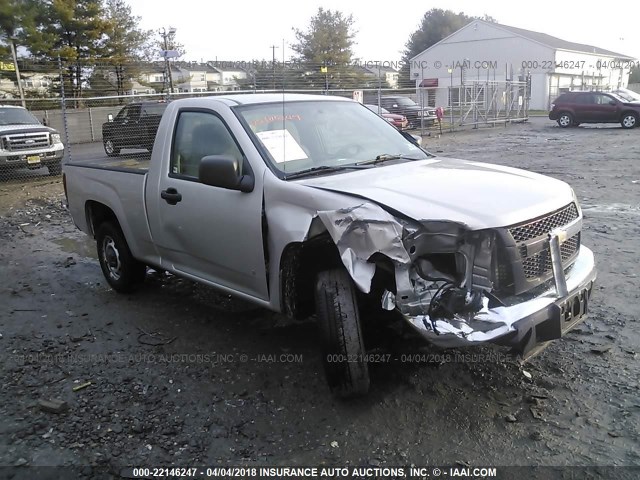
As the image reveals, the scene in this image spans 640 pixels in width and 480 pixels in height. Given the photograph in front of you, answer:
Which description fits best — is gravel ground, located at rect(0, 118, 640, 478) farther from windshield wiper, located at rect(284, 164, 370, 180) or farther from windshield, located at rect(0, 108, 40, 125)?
windshield, located at rect(0, 108, 40, 125)

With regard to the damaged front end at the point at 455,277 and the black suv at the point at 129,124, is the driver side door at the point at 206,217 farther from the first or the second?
the black suv at the point at 129,124

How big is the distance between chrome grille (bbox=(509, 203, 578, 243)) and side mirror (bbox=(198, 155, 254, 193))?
67.5 inches

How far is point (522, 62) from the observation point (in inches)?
1829

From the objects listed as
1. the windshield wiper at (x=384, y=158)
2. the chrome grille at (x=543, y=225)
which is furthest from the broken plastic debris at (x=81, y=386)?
the chrome grille at (x=543, y=225)

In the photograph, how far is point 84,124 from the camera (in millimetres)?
22938

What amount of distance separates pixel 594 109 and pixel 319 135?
79.9 ft

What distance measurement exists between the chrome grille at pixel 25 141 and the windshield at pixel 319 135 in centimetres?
1085

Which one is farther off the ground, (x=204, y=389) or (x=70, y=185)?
(x=70, y=185)

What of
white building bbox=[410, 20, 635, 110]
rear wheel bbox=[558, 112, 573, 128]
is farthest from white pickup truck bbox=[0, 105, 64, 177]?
white building bbox=[410, 20, 635, 110]

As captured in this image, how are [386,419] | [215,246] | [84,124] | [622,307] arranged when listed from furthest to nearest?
[84,124], [622,307], [215,246], [386,419]

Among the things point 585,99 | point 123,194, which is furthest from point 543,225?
point 585,99

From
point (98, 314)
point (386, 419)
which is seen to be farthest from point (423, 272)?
point (98, 314)

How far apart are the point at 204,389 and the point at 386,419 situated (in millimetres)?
1238

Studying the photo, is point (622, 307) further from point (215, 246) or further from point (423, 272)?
point (215, 246)
